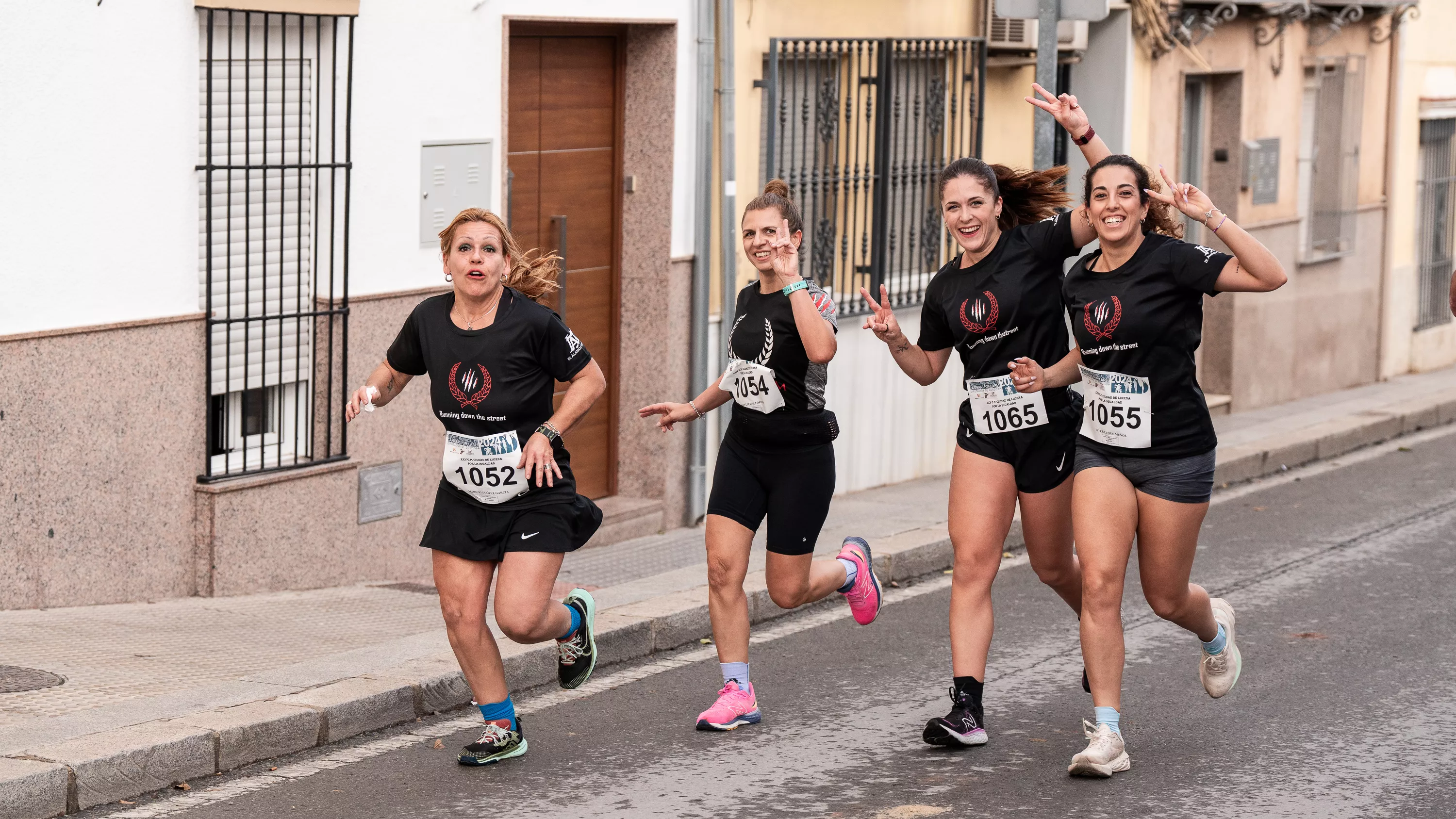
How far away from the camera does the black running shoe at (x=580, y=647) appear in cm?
635

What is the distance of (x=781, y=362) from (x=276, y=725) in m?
1.97

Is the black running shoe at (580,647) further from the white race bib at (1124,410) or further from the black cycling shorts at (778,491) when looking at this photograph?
the white race bib at (1124,410)

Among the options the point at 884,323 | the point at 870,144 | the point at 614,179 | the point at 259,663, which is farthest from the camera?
the point at 870,144

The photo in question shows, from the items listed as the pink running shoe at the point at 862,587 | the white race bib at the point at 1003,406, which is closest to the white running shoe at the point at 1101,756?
the white race bib at the point at 1003,406

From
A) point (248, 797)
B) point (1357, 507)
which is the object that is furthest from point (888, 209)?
point (248, 797)

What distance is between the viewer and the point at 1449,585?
9016mm

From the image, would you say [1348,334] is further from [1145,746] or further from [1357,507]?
[1145,746]

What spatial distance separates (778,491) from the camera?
6430 millimetres

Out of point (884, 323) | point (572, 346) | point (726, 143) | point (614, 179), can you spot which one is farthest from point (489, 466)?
point (726, 143)

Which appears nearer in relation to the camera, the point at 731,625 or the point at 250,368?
the point at 731,625

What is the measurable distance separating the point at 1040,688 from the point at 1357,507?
5295 mm

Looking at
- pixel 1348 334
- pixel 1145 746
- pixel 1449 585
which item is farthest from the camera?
pixel 1348 334

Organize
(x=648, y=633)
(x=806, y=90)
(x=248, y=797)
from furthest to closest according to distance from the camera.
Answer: (x=806, y=90)
(x=648, y=633)
(x=248, y=797)

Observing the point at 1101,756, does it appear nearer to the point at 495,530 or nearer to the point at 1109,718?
the point at 1109,718
